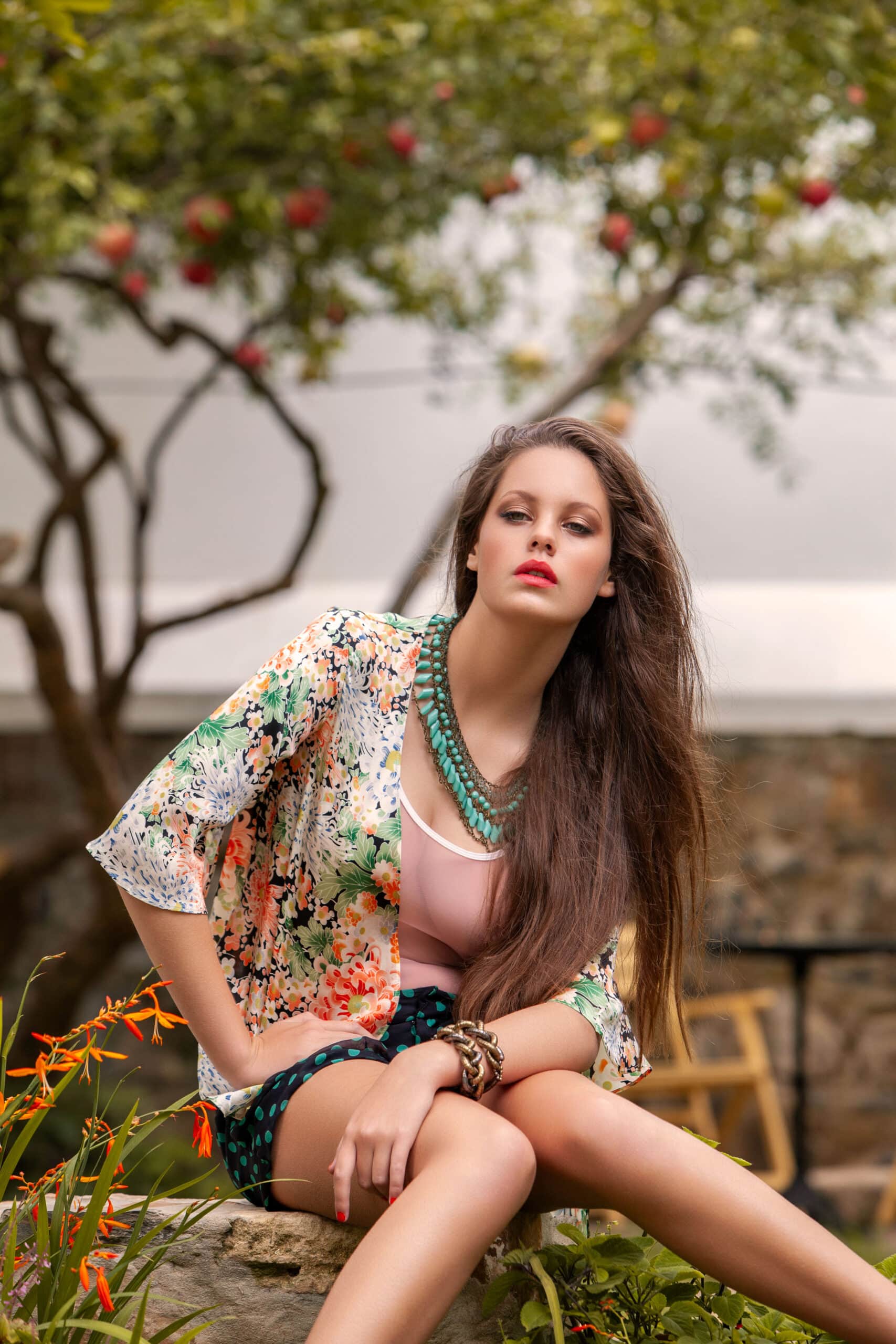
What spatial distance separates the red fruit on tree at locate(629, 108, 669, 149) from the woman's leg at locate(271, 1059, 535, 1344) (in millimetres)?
2475

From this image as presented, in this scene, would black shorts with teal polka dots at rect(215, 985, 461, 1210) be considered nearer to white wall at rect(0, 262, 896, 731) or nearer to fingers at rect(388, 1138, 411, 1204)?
fingers at rect(388, 1138, 411, 1204)

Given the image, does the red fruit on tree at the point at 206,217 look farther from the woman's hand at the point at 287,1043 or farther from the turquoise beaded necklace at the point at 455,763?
the woman's hand at the point at 287,1043

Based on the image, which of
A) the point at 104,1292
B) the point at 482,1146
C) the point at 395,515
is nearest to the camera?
the point at 104,1292

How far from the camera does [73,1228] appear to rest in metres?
1.26

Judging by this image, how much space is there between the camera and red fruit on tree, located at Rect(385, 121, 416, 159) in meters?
3.21

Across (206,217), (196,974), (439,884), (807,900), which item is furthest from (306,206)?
(807,900)

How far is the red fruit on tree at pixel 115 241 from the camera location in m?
3.11

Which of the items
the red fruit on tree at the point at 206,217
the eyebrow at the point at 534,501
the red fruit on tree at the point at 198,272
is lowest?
the eyebrow at the point at 534,501

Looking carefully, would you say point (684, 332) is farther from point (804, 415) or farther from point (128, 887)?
point (128, 887)

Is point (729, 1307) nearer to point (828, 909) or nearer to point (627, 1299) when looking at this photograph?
point (627, 1299)

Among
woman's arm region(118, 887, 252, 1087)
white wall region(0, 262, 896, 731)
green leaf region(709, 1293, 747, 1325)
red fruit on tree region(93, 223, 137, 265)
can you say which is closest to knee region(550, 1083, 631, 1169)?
green leaf region(709, 1293, 747, 1325)

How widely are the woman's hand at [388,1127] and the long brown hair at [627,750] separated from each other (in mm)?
268

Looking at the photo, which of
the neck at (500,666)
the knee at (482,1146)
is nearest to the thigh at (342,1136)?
the knee at (482,1146)

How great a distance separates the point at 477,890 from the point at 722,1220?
1.49 feet
